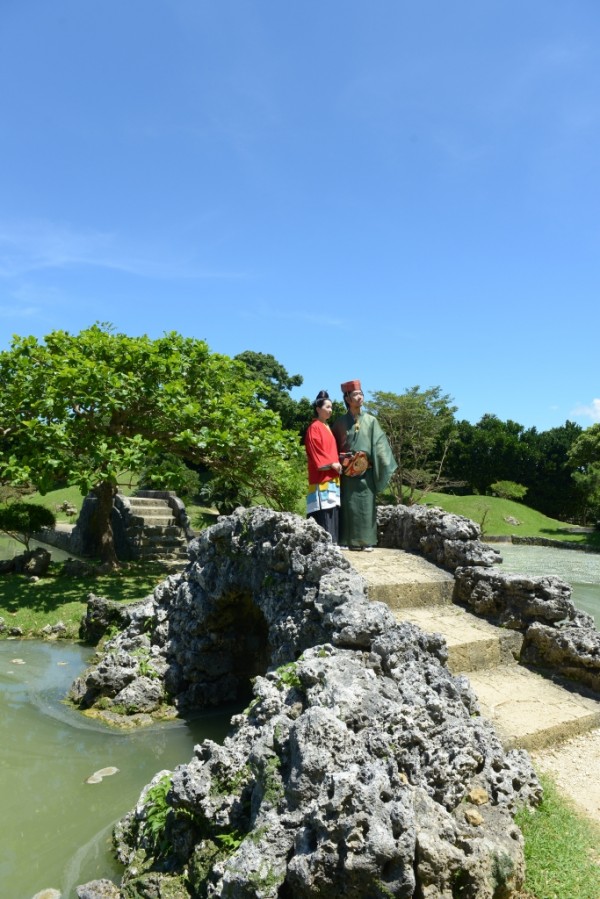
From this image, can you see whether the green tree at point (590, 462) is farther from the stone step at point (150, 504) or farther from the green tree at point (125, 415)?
the green tree at point (125, 415)

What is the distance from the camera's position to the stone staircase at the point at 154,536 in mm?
17323

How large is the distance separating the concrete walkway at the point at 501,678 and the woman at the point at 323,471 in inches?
21.5

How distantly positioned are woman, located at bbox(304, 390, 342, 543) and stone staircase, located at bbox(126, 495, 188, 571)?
378 inches

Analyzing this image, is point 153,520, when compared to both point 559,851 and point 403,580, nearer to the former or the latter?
point 403,580

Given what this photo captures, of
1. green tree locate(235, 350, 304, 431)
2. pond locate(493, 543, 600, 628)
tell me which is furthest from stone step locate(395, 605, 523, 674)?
green tree locate(235, 350, 304, 431)

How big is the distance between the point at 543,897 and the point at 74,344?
11.8 meters

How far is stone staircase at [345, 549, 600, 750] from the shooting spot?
16.5ft

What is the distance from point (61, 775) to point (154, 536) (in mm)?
12050

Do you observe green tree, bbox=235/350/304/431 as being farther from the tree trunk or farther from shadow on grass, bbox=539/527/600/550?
the tree trunk

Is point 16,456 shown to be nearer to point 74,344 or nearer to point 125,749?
point 74,344

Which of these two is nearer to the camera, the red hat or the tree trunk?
the red hat

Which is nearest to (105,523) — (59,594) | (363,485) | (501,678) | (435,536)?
(59,594)

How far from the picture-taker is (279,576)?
6.32m

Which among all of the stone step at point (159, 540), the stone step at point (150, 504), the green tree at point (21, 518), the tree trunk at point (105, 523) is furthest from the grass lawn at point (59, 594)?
the stone step at point (150, 504)
